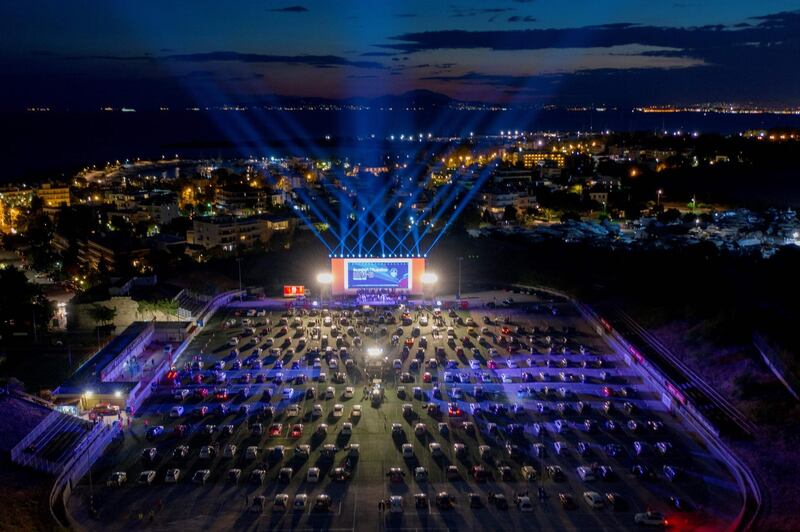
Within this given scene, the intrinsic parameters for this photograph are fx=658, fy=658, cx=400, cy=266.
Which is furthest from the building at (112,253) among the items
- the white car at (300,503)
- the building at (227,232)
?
the white car at (300,503)

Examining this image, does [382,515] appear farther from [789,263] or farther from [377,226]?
[377,226]

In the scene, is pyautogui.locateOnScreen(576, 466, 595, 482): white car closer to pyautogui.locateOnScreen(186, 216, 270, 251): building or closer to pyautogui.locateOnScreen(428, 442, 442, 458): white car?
pyautogui.locateOnScreen(428, 442, 442, 458): white car

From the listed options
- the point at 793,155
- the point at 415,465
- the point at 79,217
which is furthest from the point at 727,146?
the point at 415,465

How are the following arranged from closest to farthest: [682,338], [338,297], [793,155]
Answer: [682,338], [338,297], [793,155]

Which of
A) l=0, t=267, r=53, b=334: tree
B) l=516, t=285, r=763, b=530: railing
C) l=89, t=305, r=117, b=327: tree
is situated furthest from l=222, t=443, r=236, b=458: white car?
l=0, t=267, r=53, b=334: tree

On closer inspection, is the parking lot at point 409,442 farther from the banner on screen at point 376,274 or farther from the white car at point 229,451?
the banner on screen at point 376,274
